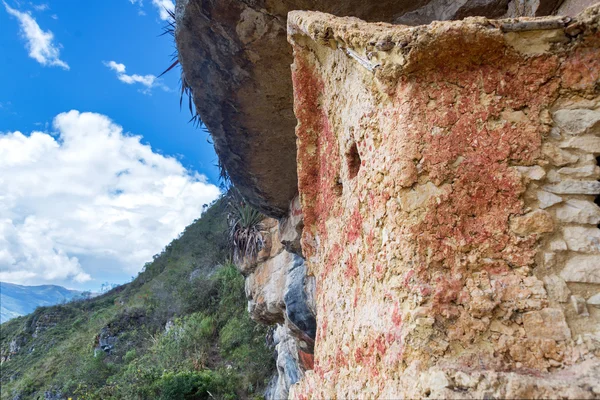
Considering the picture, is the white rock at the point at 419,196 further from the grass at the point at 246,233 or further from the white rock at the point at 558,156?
the grass at the point at 246,233

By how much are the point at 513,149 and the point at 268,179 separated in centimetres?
Result: 514

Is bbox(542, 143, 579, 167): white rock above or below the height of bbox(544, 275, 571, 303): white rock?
above

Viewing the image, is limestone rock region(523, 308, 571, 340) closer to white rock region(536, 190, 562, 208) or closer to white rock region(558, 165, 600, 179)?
white rock region(536, 190, 562, 208)

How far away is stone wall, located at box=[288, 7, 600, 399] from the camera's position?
79.8 inches

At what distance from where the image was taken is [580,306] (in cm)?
206

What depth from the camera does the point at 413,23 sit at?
5078 millimetres

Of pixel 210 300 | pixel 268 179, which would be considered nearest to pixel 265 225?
pixel 268 179

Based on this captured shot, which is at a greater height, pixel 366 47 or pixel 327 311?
pixel 366 47

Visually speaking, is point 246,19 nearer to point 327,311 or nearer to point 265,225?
point 327,311

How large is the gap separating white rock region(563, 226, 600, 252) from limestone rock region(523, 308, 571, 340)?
0.36m

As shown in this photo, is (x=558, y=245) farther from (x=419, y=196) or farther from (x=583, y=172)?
(x=419, y=196)

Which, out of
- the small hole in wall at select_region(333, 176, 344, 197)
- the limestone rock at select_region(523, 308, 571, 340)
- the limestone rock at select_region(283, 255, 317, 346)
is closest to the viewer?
the limestone rock at select_region(523, 308, 571, 340)

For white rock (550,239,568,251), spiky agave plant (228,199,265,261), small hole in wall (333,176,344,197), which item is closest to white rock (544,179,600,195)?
white rock (550,239,568,251)

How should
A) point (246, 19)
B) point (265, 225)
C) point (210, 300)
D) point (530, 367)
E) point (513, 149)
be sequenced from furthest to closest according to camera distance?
1. point (210, 300)
2. point (265, 225)
3. point (246, 19)
4. point (513, 149)
5. point (530, 367)
